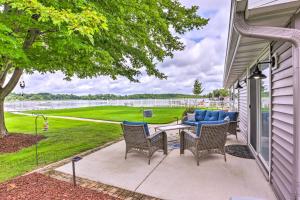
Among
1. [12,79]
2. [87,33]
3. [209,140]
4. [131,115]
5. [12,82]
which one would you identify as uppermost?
[87,33]

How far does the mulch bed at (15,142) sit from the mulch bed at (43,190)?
2.89 metres

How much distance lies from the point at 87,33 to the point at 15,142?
570 centimetres

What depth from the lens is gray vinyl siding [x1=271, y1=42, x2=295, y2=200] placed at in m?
2.49

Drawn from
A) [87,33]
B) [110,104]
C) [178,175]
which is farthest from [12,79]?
[110,104]

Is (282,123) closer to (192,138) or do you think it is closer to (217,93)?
(192,138)

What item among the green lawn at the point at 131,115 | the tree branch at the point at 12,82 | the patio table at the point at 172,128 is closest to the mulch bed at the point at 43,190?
the patio table at the point at 172,128

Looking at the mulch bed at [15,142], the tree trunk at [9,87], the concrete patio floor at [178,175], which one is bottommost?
the concrete patio floor at [178,175]

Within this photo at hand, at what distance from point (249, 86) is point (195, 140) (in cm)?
299

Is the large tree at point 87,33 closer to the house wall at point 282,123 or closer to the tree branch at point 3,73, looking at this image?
the tree branch at point 3,73

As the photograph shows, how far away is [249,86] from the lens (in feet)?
20.3

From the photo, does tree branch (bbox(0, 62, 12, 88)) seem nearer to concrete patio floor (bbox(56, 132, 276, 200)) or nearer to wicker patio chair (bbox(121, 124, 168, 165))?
concrete patio floor (bbox(56, 132, 276, 200))

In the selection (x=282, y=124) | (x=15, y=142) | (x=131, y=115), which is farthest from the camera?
(x=131, y=115)

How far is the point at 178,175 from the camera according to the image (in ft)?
12.6

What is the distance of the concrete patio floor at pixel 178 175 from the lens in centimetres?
316
